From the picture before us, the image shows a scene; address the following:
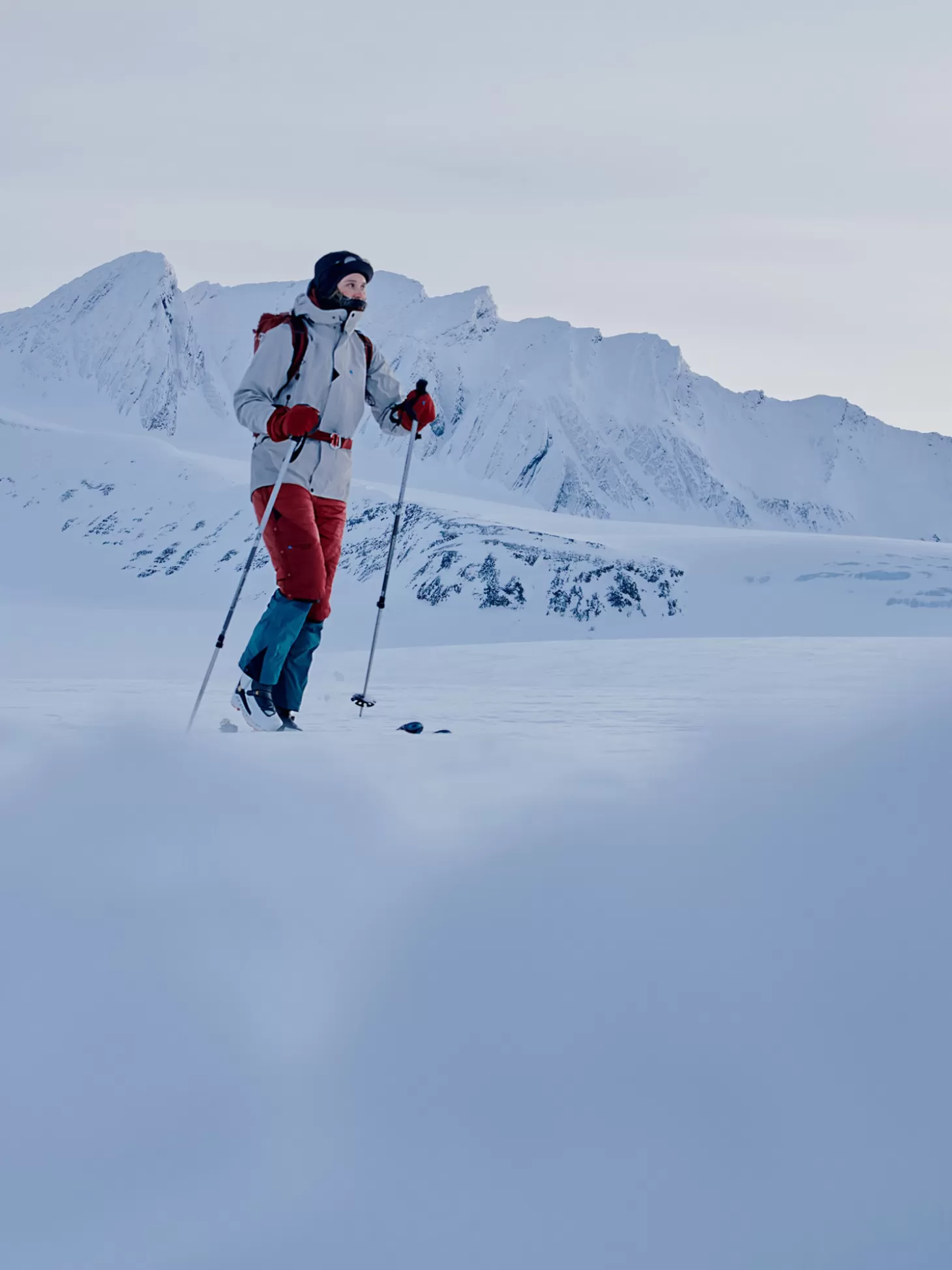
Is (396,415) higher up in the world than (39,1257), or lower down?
higher up

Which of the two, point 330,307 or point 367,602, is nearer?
point 330,307

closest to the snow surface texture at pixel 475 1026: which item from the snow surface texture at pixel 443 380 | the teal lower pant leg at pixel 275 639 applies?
the teal lower pant leg at pixel 275 639

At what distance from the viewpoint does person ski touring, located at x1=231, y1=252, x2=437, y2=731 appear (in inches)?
229

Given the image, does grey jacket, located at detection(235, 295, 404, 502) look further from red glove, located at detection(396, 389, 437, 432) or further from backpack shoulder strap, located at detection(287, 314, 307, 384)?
red glove, located at detection(396, 389, 437, 432)

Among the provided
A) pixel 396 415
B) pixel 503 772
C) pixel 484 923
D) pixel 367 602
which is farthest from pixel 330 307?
pixel 367 602

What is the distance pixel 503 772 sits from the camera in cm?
361

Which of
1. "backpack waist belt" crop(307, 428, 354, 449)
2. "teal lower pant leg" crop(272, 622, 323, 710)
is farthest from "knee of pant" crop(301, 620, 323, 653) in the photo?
"backpack waist belt" crop(307, 428, 354, 449)

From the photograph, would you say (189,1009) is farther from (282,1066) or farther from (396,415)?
(396,415)

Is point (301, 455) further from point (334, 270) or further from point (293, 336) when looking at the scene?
point (334, 270)

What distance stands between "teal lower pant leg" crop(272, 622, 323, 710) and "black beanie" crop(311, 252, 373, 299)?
1.66 metres

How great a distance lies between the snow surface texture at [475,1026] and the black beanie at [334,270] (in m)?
3.30

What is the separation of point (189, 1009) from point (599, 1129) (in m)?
0.75

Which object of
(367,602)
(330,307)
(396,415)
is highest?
(330,307)

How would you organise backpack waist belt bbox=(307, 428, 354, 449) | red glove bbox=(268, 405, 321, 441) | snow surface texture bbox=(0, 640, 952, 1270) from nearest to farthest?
snow surface texture bbox=(0, 640, 952, 1270) < red glove bbox=(268, 405, 321, 441) < backpack waist belt bbox=(307, 428, 354, 449)
